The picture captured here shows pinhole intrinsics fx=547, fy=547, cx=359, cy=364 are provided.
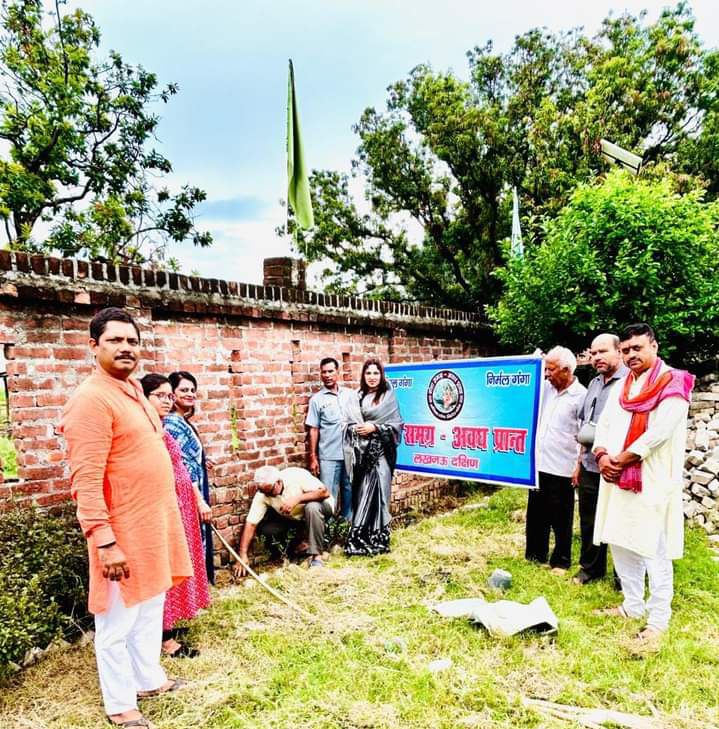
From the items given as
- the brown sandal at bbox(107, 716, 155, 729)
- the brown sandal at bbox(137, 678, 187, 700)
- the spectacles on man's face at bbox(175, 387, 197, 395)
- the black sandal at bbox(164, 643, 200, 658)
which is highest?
the spectacles on man's face at bbox(175, 387, 197, 395)

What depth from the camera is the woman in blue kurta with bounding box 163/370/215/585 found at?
3.49 meters

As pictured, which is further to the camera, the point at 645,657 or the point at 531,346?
the point at 531,346

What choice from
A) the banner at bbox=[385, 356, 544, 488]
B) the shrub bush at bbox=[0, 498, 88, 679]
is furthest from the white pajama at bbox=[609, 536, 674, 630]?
the shrub bush at bbox=[0, 498, 88, 679]

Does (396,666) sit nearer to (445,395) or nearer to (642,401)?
(642,401)

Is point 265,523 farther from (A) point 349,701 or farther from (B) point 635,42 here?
(B) point 635,42

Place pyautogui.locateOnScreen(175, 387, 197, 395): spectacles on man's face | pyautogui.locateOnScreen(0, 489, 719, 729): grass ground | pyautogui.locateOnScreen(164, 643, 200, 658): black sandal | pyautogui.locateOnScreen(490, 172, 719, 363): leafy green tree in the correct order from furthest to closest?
pyautogui.locateOnScreen(490, 172, 719, 363): leafy green tree
pyautogui.locateOnScreen(175, 387, 197, 395): spectacles on man's face
pyautogui.locateOnScreen(164, 643, 200, 658): black sandal
pyautogui.locateOnScreen(0, 489, 719, 729): grass ground

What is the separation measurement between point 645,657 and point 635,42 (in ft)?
35.8

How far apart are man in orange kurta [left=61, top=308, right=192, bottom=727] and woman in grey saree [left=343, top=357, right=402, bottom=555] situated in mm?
2505

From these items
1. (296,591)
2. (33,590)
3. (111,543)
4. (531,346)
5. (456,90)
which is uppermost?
(456,90)

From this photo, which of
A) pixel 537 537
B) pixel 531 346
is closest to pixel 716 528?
pixel 537 537

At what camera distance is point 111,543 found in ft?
7.58

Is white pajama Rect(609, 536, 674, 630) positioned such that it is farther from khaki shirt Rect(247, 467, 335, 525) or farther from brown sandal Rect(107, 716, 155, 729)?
brown sandal Rect(107, 716, 155, 729)

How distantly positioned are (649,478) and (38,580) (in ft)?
11.1

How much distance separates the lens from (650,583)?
3.24 meters
